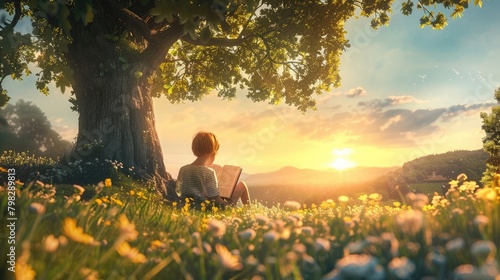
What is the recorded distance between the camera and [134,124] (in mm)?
13766

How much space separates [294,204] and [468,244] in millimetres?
1413

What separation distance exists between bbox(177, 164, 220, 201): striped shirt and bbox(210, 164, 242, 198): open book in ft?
3.32

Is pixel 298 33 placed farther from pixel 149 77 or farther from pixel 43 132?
pixel 43 132

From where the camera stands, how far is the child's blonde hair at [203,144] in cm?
945

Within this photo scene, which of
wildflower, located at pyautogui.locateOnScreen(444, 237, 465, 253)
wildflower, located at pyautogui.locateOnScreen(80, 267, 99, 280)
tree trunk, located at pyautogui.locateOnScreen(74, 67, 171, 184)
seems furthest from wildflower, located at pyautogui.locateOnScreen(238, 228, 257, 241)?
tree trunk, located at pyautogui.locateOnScreen(74, 67, 171, 184)

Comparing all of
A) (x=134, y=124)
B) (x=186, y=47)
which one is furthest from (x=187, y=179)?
(x=186, y=47)

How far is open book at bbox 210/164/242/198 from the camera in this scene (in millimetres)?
10789

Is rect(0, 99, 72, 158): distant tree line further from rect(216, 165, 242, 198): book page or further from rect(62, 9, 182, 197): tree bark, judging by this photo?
rect(216, 165, 242, 198): book page

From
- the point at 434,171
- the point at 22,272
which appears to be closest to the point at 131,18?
the point at 22,272

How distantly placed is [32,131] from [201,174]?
3100 cm

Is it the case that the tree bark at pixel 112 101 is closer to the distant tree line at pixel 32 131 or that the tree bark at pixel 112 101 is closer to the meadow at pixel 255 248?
the meadow at pixel 255 248

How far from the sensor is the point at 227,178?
431 inches

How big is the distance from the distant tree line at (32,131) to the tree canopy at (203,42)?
16.1m

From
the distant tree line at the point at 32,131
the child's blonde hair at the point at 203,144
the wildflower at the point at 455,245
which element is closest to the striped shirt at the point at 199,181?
the child's blonde hair at the point at 203,144
